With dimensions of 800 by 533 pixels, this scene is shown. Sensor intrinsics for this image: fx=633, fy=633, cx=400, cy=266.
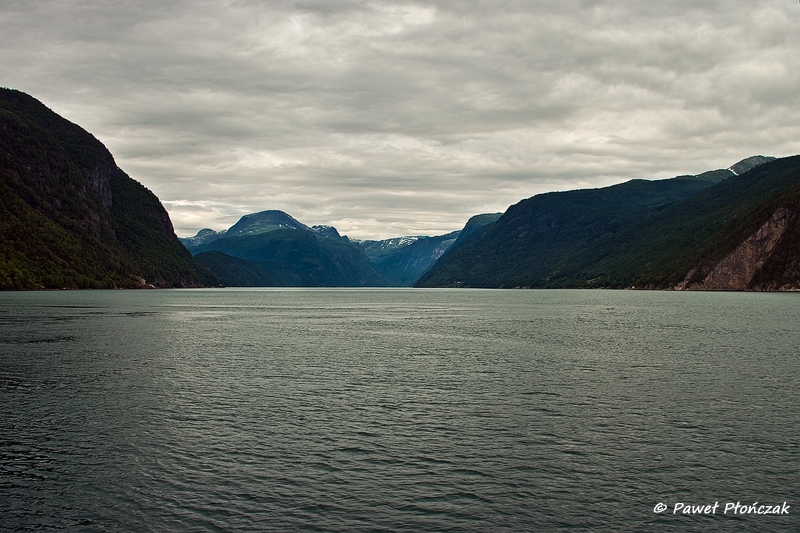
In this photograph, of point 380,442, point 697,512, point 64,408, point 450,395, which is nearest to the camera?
point 697,512

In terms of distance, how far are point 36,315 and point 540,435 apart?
5305 inches

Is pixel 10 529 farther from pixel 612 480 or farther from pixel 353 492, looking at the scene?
pixel 612 480

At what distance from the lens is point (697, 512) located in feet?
88.9

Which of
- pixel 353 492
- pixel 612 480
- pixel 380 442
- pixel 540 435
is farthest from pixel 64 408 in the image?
pixel 612 480

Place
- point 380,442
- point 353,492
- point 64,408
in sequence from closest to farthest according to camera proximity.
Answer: point 353,492
point 380,442
point 64,408

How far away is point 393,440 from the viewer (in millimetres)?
37844

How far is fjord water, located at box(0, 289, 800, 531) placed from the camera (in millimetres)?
27016

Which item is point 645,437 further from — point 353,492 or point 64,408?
point 64,408

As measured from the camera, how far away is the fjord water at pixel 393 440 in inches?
1064

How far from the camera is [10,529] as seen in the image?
2528cm

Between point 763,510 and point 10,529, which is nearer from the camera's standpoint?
point 10,529

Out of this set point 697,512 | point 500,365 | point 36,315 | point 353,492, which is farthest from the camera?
point 36,315

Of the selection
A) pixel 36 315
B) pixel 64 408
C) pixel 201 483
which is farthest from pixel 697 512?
pixel 36 315

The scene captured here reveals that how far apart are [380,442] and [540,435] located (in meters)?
9.98
